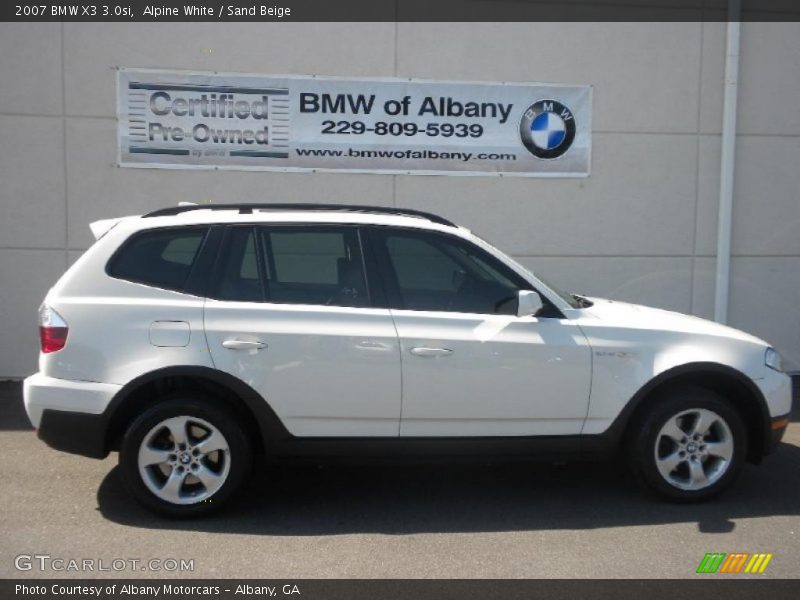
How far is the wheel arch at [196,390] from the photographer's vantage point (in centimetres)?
482

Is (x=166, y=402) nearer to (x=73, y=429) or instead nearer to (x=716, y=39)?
(x=73, y=429)

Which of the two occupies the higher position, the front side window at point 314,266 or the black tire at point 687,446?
the front side window at point 314,266

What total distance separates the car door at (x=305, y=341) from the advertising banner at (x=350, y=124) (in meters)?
3.64

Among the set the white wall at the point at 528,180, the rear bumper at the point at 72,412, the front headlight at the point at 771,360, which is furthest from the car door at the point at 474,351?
the white wall at the point at 528,180

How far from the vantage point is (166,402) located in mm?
4871

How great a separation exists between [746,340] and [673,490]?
3.35ft

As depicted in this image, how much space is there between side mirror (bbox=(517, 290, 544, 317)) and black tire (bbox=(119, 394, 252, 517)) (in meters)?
1.72

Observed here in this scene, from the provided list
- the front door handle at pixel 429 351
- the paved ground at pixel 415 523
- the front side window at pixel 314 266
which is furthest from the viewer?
the front side window at pixel 314 266

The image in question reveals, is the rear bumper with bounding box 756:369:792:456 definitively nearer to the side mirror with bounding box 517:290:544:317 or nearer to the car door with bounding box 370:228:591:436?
the car door with bounding box 370:228:591:436

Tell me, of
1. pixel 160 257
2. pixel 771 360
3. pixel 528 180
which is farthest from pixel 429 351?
pixel 528 180
